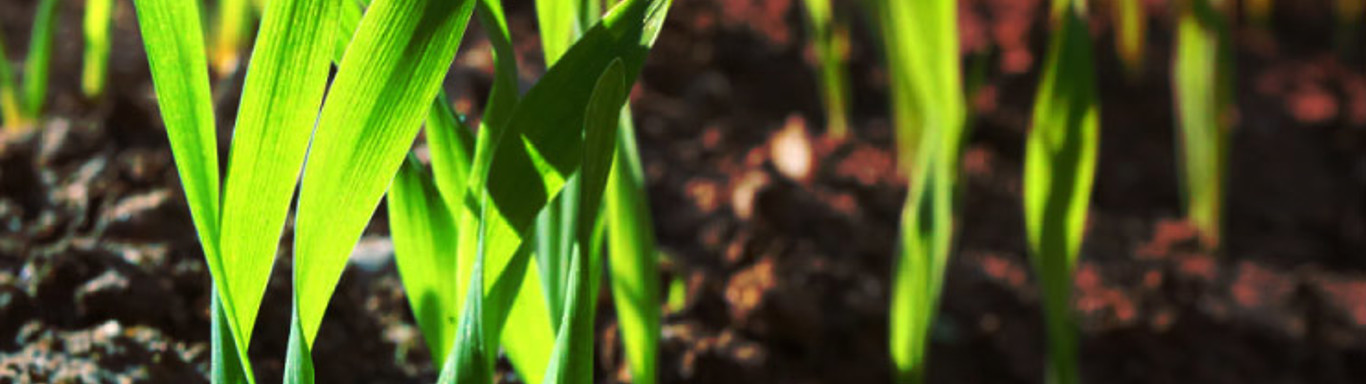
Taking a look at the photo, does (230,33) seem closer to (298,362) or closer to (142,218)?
(142,218)

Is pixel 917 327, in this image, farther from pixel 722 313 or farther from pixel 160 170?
pixel 160 170

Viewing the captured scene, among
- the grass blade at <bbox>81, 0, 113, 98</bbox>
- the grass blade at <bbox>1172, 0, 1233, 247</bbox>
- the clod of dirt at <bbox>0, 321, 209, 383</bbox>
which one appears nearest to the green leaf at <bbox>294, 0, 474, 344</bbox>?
the clod of dirt at <bbox>0, 321, 209, 383</bbox>

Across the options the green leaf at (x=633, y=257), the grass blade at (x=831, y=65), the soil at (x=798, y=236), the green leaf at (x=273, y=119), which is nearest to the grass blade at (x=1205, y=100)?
the soil at (x=798, y=236)

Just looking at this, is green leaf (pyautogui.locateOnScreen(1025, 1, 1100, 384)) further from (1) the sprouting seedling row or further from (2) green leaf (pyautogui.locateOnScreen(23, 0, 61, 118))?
(2) green leaf (pyautogui.locateOnScreen(23, 0, 61, 118))

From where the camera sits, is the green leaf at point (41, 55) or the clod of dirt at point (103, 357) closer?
the clod of dirt at point (103, 357)

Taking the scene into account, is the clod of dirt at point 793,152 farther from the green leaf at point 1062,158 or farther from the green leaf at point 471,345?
the green leaf at point 471,345
